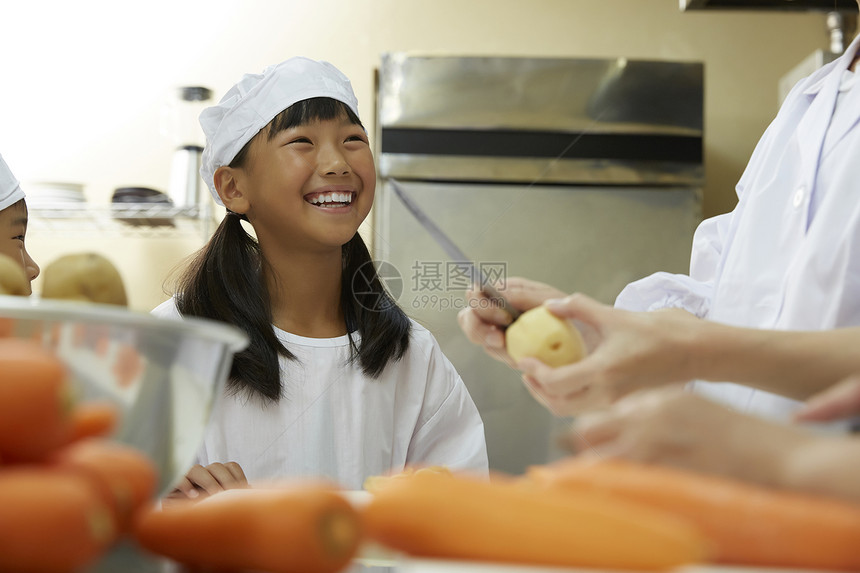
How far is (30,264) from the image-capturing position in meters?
0.94

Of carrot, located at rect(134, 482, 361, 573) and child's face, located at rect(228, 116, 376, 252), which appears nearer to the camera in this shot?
carrot, located at rect(134, 482, 361, 573)

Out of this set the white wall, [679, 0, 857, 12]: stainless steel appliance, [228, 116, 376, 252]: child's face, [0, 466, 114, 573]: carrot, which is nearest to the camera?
[0, 466, 114, 573]: carrot

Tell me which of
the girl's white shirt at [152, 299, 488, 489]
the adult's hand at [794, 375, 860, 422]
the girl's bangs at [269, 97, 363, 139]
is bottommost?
the girl's white shirt at [152, 299, 488, 489]

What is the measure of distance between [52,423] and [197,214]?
1531 mm

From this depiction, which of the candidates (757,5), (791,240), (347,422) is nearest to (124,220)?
(347,422)

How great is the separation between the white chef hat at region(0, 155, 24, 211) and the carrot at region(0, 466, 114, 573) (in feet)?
2.47

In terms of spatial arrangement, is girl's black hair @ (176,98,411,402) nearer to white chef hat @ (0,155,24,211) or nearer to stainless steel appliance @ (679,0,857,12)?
white chef hat @ (0,155,24,211)

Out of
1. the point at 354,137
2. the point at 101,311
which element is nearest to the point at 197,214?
the point at 354,137

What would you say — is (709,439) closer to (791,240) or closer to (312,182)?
(791,240)

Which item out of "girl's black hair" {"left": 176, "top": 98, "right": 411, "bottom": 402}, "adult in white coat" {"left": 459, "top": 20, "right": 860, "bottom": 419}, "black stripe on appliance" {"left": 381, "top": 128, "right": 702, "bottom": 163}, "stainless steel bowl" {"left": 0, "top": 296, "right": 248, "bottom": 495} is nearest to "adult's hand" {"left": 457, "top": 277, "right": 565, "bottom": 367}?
"adult in white coat" {"left": 459, "top": 20, "right": 860, "bottom": 419}

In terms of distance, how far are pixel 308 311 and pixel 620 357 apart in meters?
0.65

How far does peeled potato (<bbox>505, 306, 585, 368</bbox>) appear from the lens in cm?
49

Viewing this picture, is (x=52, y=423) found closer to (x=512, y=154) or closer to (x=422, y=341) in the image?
(x=422, y=341)

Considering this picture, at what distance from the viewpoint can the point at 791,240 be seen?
2.23ft
